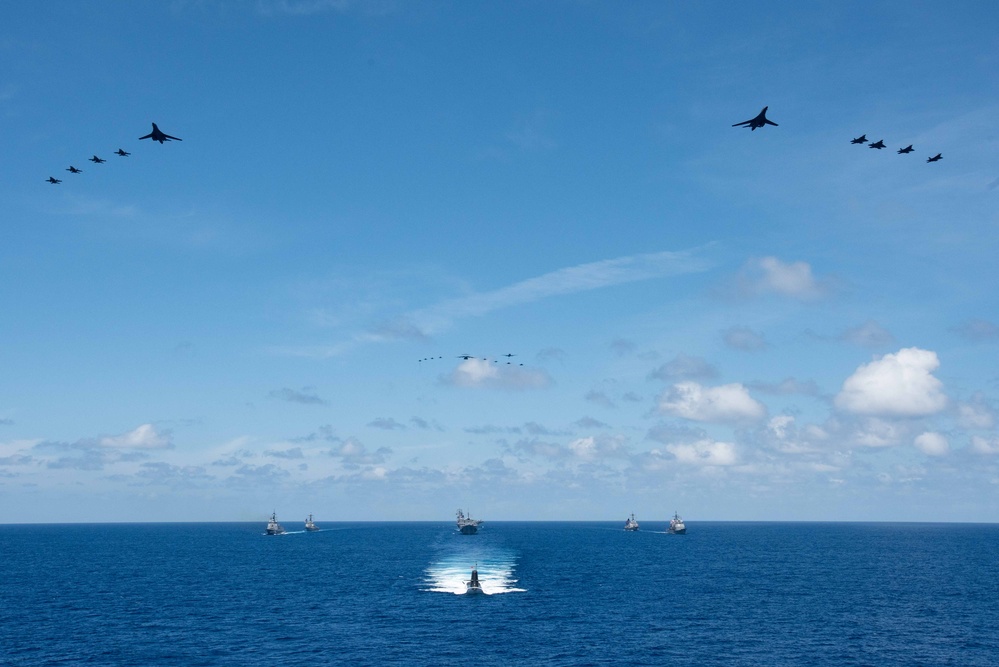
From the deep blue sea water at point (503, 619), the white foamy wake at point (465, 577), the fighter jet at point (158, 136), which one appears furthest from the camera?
the white foamy wake at point (465, 577)

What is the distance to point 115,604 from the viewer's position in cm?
13325

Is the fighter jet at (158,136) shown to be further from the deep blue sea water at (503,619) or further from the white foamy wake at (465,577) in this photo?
the white foamy wake at (465,577)

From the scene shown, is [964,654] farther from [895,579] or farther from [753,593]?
[895,579]

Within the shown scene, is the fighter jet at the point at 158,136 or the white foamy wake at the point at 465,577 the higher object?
the fighter jet at the point at 158,136

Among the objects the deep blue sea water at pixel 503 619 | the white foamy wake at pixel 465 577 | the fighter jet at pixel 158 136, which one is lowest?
the deep blue sea water at pixel 503 619

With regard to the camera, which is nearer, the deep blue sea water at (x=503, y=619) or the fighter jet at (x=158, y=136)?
the fighter jet at (x=158, y=136)

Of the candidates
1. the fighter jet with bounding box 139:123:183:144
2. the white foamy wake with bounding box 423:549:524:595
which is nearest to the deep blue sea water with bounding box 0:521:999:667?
the white foamy wake with bounding box 423:549:524:595

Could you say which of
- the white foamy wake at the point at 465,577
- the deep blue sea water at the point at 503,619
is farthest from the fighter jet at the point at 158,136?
the white foamy wake at the point at 465,577

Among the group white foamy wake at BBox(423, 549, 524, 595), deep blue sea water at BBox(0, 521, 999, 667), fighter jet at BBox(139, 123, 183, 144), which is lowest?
deep blue sea water at BBox(0, 521, 999, 667)

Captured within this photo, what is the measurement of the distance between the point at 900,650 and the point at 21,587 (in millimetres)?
167546

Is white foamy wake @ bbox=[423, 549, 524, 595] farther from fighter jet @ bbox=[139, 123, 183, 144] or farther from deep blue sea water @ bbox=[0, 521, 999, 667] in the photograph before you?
fighter jet @ bbox=[139, 123, 183, 144]

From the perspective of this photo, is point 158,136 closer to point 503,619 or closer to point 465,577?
point 503,619

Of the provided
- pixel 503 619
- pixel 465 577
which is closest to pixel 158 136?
pixel 503 619

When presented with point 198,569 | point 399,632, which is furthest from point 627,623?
point 198,569
